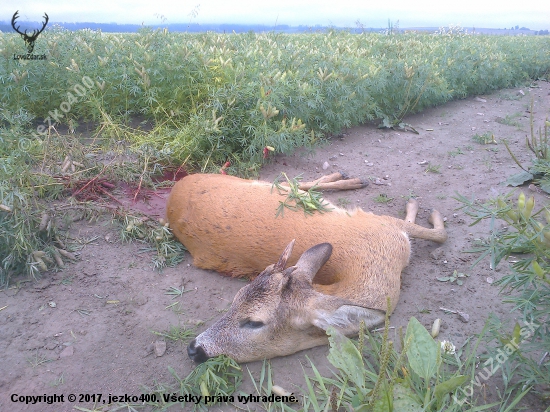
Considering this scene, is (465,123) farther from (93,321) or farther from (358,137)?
(93,321)

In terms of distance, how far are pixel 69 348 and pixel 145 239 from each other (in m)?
1.35

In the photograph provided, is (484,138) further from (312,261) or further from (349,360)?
(349,360)

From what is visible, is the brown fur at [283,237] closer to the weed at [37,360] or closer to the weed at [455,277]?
the weed at [455,277]

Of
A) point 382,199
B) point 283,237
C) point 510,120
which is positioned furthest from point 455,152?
point 283,237

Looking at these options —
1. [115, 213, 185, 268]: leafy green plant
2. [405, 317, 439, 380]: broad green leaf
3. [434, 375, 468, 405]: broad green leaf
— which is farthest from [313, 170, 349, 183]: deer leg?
[434, 375, 468, 405]: broad green leaf

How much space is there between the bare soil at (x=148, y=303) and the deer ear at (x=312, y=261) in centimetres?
56

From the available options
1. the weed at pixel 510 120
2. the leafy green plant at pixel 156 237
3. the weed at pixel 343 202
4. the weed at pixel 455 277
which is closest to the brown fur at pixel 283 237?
the leafy green plant at pixel 156 237

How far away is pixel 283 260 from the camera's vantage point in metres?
2.94

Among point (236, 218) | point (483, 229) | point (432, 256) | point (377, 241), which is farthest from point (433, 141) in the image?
point (236, 218)

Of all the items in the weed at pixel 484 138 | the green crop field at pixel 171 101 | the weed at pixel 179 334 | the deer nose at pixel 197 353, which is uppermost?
the green crop field at pixel 171 101

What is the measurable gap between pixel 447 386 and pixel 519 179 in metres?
3.52

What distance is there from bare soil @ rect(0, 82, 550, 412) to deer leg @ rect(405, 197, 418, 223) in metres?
0.12

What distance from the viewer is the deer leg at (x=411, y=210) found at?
4500mm

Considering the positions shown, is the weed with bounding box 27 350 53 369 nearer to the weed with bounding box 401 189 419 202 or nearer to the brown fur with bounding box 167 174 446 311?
the brown fur with bounding box 167 174 446 311
